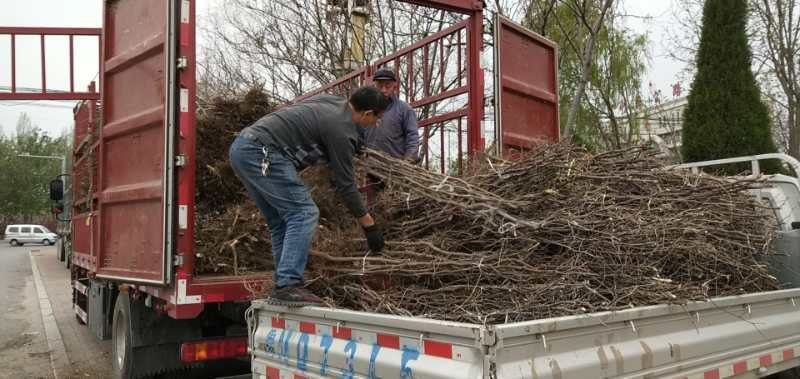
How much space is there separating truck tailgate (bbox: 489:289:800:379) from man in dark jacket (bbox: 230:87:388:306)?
4.13ft

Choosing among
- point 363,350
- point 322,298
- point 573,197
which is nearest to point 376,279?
point 322,298

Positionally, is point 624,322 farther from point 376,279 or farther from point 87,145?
point 87,145

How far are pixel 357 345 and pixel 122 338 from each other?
2.99 m

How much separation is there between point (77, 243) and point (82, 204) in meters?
0.48

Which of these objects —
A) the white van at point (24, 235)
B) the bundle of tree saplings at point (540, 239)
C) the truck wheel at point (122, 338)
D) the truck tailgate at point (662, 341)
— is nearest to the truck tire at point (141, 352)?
the truck wheel at point (122, 338)

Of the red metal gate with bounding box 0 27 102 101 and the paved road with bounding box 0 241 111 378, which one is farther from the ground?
the red metal gate with bounding box 0 27 102 101

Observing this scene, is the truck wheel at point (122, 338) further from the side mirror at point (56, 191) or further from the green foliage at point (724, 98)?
the green foliage at point (724, 98)

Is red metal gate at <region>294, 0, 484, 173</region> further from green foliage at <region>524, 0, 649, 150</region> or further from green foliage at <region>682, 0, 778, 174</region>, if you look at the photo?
green foliage at <region>524, 0, 649, 150</region>

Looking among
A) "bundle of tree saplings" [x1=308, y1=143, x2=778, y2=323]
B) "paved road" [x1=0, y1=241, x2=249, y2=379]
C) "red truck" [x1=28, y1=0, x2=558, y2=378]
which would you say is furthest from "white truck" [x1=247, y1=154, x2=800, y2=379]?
"paved road" [x1=0, y1=241, x2=249, y2=379]

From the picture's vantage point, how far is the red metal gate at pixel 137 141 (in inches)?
147

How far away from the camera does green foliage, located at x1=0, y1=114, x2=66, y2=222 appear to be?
189 ft

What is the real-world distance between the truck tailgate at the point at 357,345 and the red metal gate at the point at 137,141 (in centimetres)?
79

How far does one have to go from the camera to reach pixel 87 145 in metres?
7.05

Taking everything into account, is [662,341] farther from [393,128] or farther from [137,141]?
[137,141]
